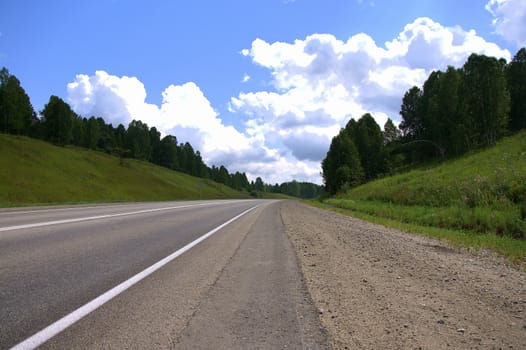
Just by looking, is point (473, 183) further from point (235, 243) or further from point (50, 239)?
point (50, 239)

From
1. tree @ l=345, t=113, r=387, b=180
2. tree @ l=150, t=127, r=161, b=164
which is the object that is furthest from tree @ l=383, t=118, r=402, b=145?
tree @ l=150, t=127, r=161, b=164

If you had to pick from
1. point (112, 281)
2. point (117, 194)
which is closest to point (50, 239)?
point (112, 281)

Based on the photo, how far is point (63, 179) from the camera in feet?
172

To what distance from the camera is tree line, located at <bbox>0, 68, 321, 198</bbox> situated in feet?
272

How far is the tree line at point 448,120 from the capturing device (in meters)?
47.8

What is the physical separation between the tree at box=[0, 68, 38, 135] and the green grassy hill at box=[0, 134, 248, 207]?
2263 cm

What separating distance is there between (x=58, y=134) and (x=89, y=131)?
1952cm

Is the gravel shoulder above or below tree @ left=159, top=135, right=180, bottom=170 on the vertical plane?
below

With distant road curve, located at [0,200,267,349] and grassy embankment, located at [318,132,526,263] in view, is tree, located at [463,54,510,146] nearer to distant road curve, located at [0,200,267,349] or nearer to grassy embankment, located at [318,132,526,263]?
grassy embankment, located at [318,132,526,263]

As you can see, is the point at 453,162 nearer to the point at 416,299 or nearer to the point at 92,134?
the point at 416,299

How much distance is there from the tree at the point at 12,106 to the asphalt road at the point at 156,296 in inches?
3701

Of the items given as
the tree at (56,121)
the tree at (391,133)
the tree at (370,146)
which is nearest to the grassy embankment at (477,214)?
the tree at (370,146)

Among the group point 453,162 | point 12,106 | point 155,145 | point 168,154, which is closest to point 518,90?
point 453,162

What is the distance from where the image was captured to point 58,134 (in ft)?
310
